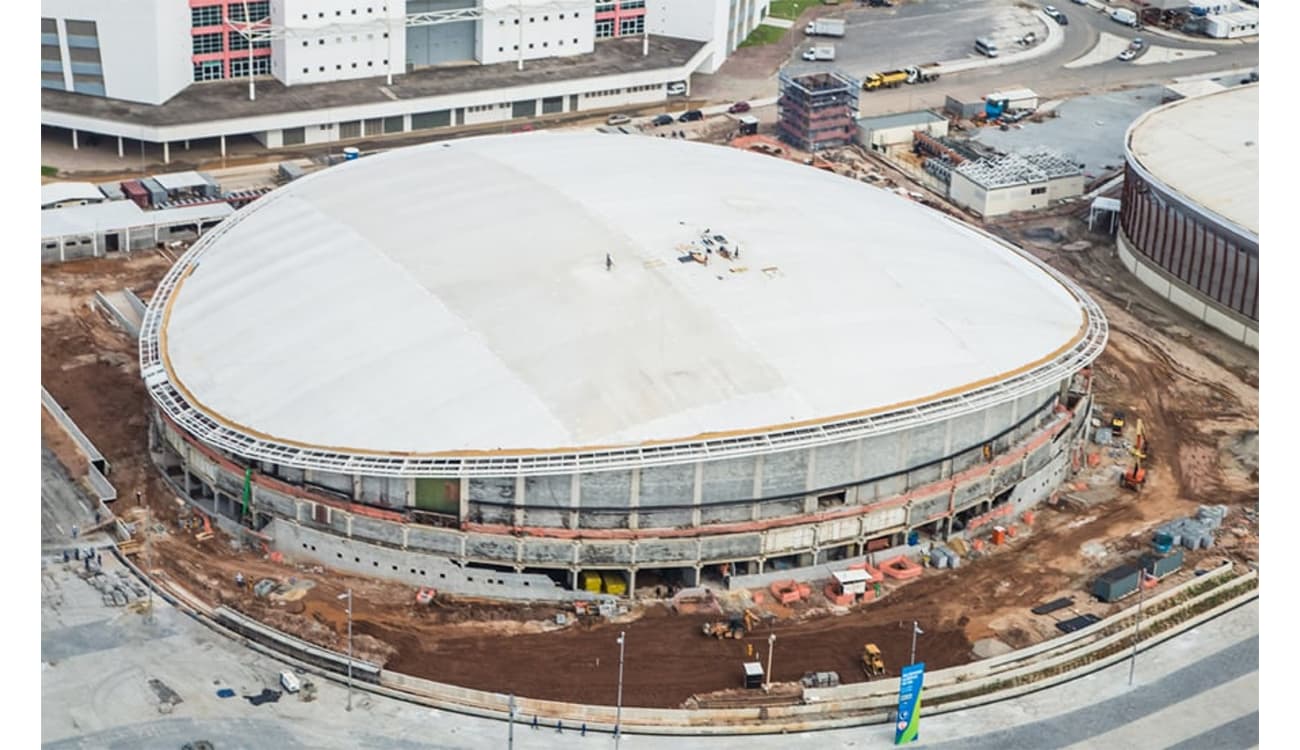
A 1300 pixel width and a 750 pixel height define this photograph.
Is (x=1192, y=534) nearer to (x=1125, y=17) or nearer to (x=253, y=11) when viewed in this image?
(x=253, y=11)

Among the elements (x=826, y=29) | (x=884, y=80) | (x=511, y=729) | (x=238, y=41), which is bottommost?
(x=511, y=729)

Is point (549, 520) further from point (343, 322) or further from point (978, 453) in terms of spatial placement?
point (978, 453)

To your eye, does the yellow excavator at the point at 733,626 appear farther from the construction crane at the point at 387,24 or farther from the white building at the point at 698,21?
the white building at the point at 698,21

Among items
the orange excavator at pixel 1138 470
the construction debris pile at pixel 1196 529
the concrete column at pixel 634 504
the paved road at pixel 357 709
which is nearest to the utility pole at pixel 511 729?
the paved road at pixel 357 709

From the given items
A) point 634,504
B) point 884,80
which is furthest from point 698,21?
point 634,504

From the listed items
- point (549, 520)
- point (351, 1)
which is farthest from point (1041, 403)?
point (351, 1)
